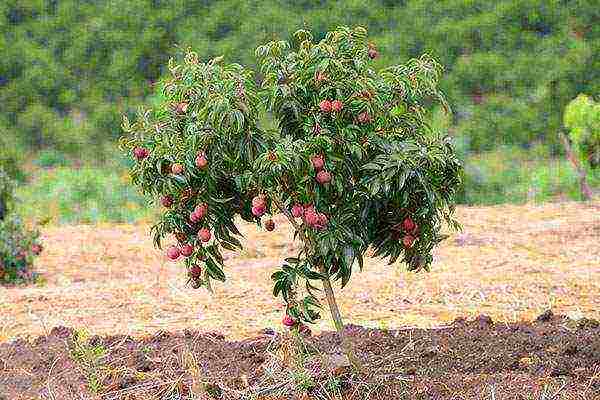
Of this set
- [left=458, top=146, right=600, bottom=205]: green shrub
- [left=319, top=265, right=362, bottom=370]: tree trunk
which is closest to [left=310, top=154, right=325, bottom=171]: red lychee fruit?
[left=319, top=265, right=362, bottom=370]: tree trunk

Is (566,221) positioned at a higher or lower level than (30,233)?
lower

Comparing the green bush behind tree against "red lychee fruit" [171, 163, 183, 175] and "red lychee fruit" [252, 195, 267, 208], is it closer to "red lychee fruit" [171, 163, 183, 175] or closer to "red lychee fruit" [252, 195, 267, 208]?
"red lychee fruit" [252, 195, 267, 208]

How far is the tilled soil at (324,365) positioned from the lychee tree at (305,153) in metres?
0.43

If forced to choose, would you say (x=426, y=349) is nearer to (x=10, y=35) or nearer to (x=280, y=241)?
(x=280, y=241)

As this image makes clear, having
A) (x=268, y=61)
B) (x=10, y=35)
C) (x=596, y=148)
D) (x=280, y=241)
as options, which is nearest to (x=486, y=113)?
(x=596, y=148)

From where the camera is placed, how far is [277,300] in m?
6.74

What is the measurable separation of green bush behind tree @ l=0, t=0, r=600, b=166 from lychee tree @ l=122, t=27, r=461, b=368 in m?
10.4

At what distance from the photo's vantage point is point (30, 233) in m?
7.84

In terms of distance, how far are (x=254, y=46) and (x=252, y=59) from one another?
7.9 inches

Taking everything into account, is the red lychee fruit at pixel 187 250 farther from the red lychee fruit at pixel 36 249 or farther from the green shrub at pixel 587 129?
the green shrub at pixel 587 129

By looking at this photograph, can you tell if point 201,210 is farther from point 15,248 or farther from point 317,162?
point 15,248

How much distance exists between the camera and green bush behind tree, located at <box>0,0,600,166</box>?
14719 millimetres

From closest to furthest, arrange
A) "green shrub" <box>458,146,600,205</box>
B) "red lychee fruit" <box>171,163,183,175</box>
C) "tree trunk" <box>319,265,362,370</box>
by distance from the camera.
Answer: "red lychee fruit" <box>171,163,183,175</box>, "tree trunk" <box>319,265,362,370</box>, "green shrub" <box>458,146,600,205</box>

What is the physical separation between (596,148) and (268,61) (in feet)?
20.0
